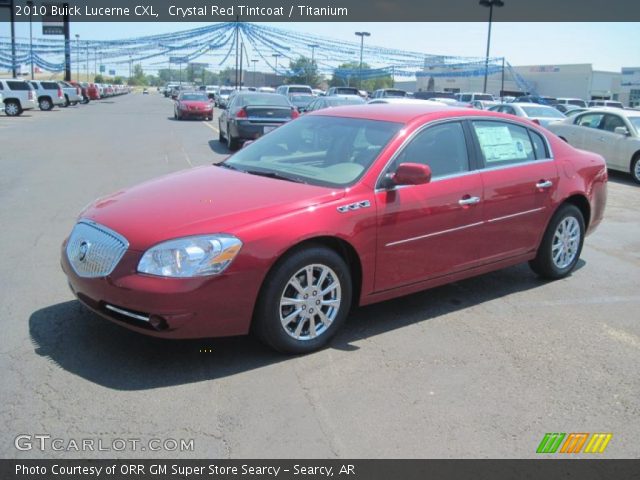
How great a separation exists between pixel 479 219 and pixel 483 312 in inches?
30.4

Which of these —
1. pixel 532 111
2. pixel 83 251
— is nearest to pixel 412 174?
pixel 83 251

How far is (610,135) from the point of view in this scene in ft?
47.3

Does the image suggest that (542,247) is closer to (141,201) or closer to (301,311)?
(301,311)

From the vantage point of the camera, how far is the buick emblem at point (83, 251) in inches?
160

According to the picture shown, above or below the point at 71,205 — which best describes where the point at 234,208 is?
above

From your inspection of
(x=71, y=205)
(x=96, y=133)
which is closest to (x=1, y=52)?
(x=96, y=133)

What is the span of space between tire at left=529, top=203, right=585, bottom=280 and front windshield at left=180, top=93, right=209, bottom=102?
2817cm

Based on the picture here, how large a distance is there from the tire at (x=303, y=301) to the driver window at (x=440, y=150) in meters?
1.05

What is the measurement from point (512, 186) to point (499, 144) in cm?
41

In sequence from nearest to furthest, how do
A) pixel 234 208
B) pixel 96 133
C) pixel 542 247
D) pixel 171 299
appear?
pixel 171 299 < pixel 234 208 < pixel 542 247 < pixel 96 133

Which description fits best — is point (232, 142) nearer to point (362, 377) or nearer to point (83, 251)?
point (83, 251)

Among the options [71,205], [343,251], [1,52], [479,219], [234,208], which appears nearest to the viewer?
[234,208]

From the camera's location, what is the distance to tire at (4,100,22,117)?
32.1 meters

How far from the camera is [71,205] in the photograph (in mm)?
8742
